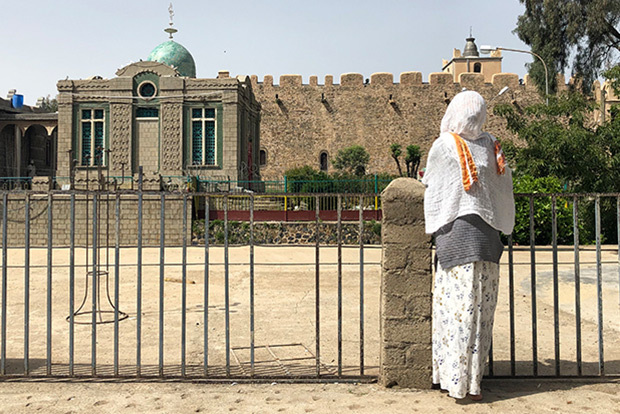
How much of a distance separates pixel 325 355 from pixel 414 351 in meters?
1.20

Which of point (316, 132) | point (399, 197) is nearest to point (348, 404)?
point (399, 197)

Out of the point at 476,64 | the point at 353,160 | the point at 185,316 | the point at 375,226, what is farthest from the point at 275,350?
the point at 476,64

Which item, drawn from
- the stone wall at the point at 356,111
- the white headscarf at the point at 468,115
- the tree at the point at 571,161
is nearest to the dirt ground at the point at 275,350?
the white headscarf at the point at 468,115

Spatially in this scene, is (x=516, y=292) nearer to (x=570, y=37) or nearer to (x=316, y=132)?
(x=570, y=37)

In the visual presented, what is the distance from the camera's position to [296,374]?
4160 mm

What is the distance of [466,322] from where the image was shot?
11.5 feet

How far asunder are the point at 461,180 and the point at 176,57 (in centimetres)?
2213

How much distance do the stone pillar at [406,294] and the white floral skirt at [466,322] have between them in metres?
0.19

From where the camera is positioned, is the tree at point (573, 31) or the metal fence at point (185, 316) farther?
the tree at point (573, 31)

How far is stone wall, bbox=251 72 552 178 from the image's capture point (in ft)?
133

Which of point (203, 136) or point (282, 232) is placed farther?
point (203, 136)

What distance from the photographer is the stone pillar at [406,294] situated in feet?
→ 12.5

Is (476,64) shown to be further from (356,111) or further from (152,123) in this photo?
(152,123)

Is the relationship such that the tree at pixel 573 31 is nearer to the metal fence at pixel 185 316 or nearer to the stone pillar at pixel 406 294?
the metal fence at pixel 185 316
